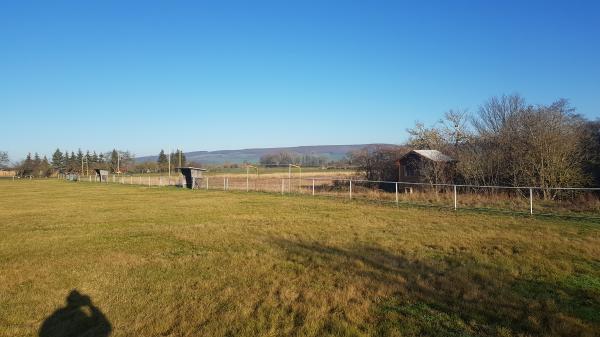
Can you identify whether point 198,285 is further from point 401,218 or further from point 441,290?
point 401,218

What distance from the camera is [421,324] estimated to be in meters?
4.87

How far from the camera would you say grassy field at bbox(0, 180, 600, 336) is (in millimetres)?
4965

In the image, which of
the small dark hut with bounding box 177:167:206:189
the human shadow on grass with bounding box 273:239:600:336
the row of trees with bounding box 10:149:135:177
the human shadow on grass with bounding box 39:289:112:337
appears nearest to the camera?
the human shadow on grass with bounding box 273:239:600:336

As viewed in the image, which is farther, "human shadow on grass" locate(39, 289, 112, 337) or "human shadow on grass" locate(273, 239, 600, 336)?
"human shadow on grass" locate(39, 289, 112, 337)

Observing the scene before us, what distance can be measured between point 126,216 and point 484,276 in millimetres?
13584

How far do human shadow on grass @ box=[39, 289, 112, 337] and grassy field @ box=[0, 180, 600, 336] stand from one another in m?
0.03

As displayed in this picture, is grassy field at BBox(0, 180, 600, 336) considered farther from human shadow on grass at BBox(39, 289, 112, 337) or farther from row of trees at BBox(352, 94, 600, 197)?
row of trees at BBox(352, 94, 600, 197)

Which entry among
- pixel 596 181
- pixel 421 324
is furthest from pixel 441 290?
pixel 596 181

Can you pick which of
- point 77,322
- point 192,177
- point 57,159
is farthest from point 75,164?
point 77,322

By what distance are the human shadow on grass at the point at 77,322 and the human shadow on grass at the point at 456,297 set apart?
3.24 metres

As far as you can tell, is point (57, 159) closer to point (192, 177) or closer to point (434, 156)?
point (192, 177)

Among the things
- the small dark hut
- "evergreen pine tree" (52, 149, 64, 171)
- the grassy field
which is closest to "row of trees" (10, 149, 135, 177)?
"evergreen pine tree" (52, 149, 64, 171)

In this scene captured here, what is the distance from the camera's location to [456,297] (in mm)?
5836

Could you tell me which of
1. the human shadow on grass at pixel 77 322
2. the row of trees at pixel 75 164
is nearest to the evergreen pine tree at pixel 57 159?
the row of trees at pixel 75 164
